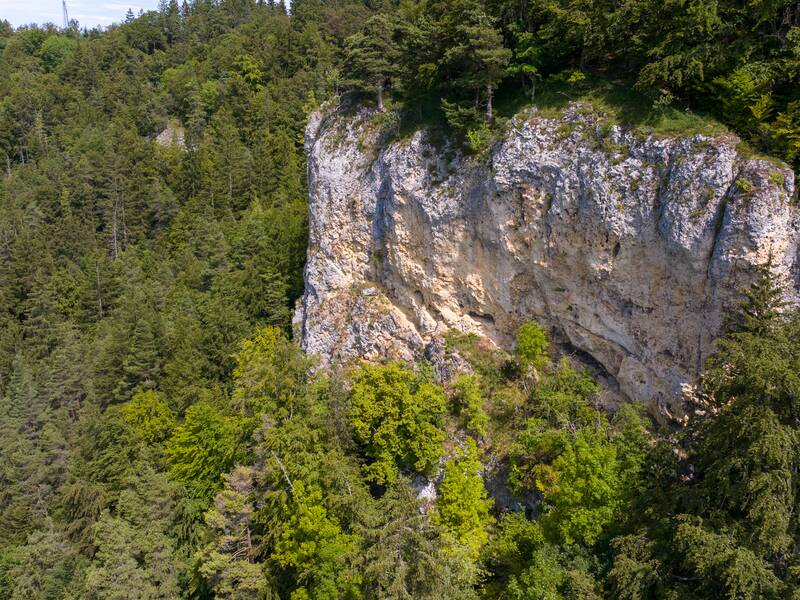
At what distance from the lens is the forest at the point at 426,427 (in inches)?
703

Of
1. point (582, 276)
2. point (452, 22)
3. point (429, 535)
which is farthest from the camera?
point (452, 22)

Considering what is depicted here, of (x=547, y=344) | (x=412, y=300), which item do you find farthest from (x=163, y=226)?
(x=547, y=344)

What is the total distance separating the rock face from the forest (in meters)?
1.33

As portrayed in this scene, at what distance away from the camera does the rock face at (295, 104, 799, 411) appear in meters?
22.4

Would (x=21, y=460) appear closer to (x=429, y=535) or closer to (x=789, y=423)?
(x=429, y=535)

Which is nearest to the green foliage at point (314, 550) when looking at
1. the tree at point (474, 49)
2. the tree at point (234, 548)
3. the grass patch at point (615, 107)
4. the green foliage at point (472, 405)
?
the tree at point (234, 548)

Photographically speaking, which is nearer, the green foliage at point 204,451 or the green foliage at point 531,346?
the green foliage at point 531,346

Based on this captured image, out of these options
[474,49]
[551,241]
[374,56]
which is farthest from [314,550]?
[374,56]

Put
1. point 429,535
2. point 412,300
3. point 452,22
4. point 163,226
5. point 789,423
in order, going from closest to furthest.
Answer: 1. point 789,423
2. point 429,535
3. point 452,22
4. point 412,300
5. point 163,226

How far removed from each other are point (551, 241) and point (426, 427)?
1046 cm

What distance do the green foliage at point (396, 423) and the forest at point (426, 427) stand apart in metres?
0.10

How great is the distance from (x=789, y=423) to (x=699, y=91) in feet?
47.4

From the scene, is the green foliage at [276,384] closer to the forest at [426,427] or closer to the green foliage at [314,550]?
the forest at [426,427]

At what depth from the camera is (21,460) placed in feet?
124
